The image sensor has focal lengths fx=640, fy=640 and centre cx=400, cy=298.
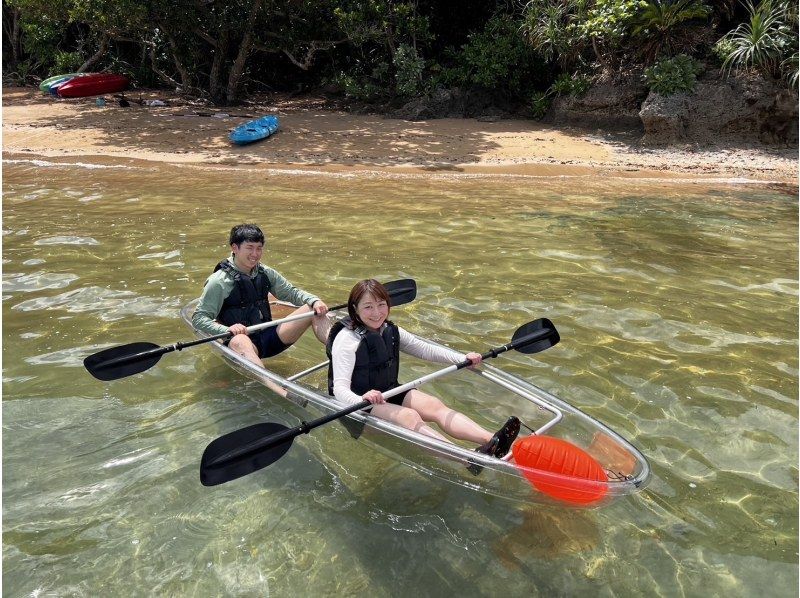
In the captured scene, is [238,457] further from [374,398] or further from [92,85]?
[92,85]

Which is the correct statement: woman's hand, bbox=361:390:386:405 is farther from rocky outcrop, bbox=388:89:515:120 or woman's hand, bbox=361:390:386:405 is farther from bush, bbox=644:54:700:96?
rocky outcrop, bbox=388:89:515:120

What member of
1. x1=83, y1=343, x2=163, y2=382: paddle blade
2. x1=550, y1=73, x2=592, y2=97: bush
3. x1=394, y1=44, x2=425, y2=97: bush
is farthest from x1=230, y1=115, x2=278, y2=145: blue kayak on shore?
x1=83, y1=343, x2=163, y2=382: paddle blade

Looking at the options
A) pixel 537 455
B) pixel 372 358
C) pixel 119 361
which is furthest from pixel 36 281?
pixel 537 455

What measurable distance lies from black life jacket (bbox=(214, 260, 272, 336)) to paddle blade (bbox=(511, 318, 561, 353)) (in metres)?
1.98

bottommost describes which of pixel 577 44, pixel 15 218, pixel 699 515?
pixel 15 218

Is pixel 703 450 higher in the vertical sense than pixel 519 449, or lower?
lower

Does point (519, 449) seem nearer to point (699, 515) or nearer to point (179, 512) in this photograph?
point (699, 515)

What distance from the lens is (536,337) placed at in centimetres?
450

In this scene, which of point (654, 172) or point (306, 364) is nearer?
point (306, 364)

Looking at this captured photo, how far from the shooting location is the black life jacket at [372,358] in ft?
13.0

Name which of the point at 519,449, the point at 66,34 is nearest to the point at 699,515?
the point at 519,449

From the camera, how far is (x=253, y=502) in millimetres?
3648

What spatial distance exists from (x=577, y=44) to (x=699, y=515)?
553 inches

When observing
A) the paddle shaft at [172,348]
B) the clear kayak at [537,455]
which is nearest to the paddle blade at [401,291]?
the paddle shaft at [172,348]
